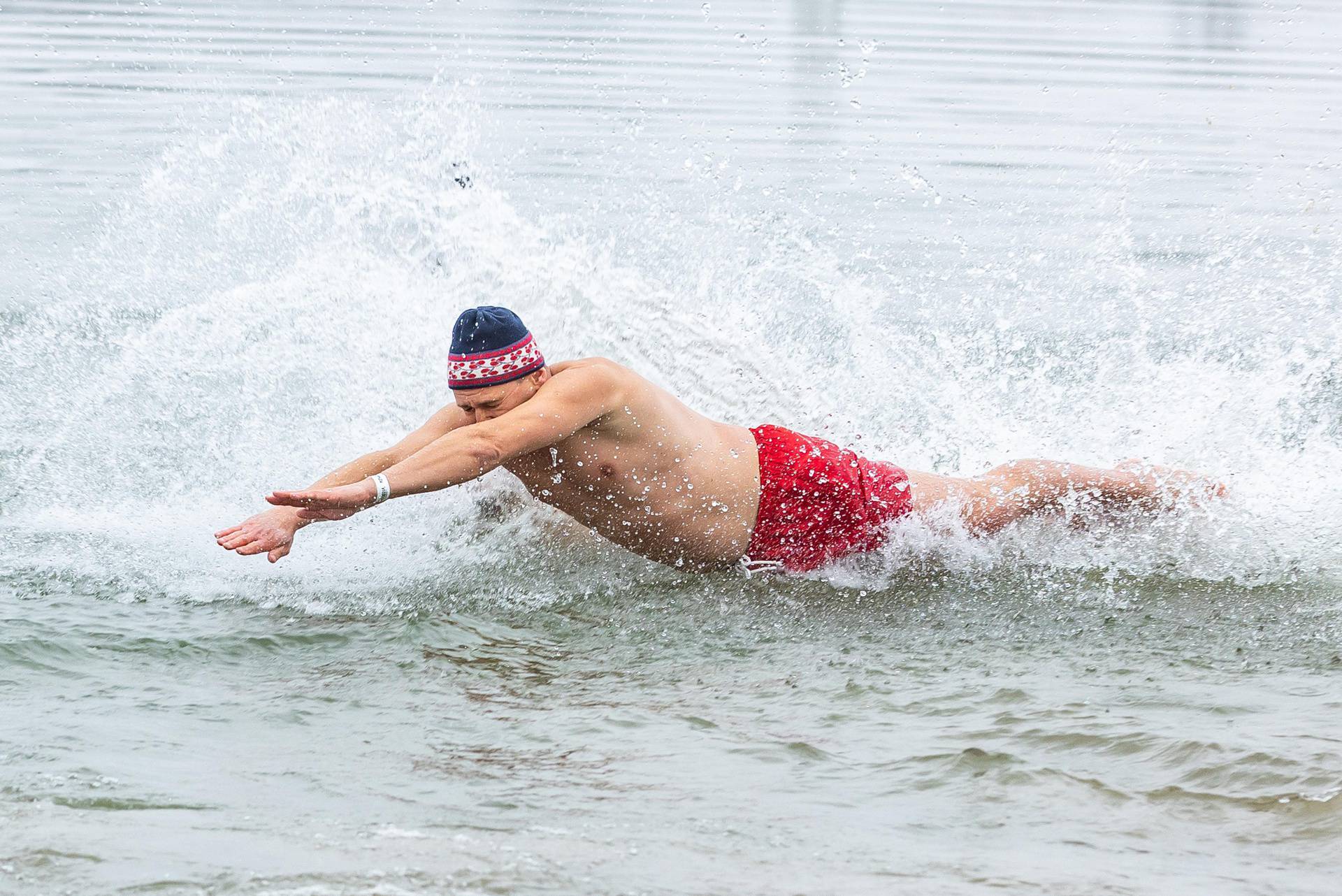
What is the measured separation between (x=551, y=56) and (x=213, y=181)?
41.6ft

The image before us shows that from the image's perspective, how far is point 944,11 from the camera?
38062mm

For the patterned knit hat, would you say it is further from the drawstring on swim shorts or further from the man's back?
the drawstring on swim shorts

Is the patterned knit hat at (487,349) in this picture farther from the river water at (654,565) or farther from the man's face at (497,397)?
the river water at (654,565)

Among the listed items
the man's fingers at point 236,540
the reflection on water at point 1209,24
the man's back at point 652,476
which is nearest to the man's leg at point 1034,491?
the man's back at point 652,476

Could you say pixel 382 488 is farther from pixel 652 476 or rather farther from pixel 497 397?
pixel 652 476

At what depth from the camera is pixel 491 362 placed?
6090mm

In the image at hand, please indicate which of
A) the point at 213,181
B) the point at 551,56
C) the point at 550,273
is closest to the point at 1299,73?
the point at 551,56

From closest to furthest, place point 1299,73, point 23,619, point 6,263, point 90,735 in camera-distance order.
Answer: point 90,735 < point 23,619 < point 6,263 < point 1299,73

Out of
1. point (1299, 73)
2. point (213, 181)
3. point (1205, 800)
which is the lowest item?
point (1205, 800)

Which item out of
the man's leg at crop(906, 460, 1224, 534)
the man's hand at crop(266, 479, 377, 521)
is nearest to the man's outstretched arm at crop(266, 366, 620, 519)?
the man's hand at crop(266, 479, 377, 521)

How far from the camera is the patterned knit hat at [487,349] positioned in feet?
19.9

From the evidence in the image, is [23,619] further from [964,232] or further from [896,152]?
[896,152]

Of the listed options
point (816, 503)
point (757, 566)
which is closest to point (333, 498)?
point (757, 566)

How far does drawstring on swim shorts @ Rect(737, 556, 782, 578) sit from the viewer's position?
6.84 meters
